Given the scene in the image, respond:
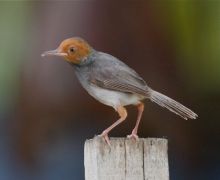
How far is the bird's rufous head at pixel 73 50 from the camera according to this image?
5.36m

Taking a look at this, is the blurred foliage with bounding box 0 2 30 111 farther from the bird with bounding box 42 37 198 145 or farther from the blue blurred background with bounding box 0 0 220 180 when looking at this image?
the bird with bounding box 42 37 198 145

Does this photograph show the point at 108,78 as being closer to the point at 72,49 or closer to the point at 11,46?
the point at 72,49

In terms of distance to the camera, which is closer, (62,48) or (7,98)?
(62,48)

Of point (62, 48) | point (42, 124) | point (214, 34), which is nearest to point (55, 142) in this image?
point (42, 124)

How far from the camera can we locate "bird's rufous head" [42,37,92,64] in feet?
17.6

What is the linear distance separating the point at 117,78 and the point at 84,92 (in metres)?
2.35

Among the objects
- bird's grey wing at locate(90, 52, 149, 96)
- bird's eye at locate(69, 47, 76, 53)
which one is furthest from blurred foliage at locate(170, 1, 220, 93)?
bird's eye at locate(69, 47, 76, 53)

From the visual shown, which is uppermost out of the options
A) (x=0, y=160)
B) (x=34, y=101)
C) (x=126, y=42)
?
(x=126, y=42)

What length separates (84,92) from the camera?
775 cm

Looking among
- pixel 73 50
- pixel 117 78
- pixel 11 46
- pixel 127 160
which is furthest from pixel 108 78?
pixel 11 46

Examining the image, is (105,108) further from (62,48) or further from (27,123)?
(62,48)

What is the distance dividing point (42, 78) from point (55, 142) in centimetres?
57

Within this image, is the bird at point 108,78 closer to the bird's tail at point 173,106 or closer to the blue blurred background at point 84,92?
the bird's tail at point 173,106

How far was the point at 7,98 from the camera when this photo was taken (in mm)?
7621
